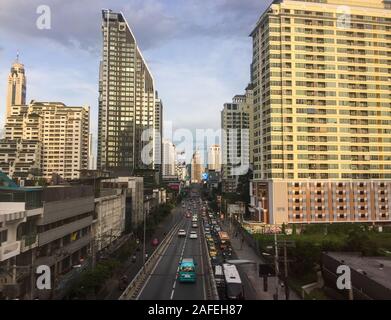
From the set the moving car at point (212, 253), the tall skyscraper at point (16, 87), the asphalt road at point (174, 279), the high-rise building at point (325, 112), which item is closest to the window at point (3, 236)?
→ the asphalt road at point (174, 279)

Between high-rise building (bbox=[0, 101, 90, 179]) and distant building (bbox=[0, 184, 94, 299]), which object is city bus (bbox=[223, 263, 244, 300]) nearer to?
distant building (bbox=[0, 184, 94, 299])

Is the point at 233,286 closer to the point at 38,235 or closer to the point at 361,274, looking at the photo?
the point at 361,274

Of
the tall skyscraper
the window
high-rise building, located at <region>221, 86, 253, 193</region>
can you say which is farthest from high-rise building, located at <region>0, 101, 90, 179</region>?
the window

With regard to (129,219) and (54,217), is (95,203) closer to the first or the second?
(54,217)

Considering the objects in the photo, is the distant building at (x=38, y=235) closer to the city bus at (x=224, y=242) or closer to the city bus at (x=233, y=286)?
the city bus at (x=233, y=286)

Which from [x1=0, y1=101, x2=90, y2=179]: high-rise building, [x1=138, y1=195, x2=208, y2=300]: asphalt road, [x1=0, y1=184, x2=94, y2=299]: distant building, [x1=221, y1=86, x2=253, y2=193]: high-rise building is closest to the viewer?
[x1=0, y1=184, x2=94, y2=299]: distant building
